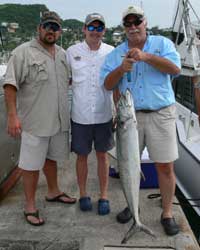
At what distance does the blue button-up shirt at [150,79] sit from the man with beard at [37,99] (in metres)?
0.55

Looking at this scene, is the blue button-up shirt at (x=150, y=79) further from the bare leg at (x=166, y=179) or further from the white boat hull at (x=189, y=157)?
the white boat hull at (x=189, y=157)

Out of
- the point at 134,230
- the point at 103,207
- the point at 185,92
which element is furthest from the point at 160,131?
the point at 185,92

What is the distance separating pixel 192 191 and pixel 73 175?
157 cm

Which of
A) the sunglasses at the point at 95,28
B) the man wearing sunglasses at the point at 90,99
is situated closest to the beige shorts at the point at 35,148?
the man wearing sunglasses at the point at 90,99

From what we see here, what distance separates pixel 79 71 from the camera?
3.85 meters

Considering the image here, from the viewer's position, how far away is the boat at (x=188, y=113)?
5363 millimetres

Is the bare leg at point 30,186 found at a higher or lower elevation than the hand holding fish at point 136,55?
lower

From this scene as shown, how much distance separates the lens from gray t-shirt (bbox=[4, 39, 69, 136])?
3652 mm

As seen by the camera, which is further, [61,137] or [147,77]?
[61,137]

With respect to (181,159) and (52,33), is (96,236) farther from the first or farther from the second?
(181,159)

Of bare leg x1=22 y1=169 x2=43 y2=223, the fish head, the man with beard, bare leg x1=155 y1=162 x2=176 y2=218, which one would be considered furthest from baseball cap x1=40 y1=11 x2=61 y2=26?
bare leg x1=155 y1=162 x2=176 y2=218

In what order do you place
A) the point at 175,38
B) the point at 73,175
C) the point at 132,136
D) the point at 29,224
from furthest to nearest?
the point at 175,38 < the point at 73,175 < the point at 29,224 < the point at 132,136

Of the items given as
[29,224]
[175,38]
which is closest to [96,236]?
[29,224]

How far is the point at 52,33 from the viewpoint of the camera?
374cm
